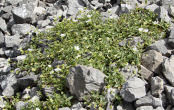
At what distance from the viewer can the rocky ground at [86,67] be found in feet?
15.1

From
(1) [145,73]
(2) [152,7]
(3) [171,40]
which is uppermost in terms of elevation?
(2) [152,7]

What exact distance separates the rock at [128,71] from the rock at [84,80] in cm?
45

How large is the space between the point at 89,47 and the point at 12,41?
2.50 metres

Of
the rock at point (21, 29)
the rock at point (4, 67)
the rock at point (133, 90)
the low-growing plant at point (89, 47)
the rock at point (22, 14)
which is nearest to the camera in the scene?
the rock at point (133, 90)

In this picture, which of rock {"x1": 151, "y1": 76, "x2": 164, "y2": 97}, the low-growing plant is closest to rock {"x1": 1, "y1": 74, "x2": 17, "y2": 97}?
the low-growing plant

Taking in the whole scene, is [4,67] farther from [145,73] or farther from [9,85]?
[145,73]

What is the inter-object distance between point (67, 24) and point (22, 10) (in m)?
1.95

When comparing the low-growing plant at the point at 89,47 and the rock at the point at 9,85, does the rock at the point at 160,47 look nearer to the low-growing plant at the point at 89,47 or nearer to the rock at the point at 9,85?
the low-growing plant at the point at 89,47

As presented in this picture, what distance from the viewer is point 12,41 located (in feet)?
24.1

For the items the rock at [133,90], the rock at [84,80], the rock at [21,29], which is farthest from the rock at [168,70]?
the rock at [21,29]

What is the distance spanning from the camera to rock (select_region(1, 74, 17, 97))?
19.2ft

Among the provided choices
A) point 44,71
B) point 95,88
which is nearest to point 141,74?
point 95,88

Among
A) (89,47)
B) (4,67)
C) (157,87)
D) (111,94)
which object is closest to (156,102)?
(157,87)

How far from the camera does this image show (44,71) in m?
5.73
